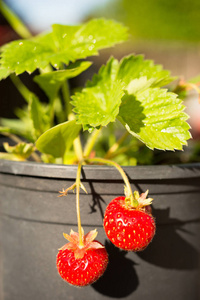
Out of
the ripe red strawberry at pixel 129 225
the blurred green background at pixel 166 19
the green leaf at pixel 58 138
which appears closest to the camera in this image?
the ripe red strawberry at pixel 129 225

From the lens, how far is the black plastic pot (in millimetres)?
Answer: 646

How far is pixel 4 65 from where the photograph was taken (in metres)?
0.64

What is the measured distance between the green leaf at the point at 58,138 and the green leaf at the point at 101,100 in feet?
0.11

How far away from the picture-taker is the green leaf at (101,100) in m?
0.58

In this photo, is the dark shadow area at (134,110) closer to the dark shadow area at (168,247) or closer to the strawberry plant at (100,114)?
the strawberry plant at (100,114)

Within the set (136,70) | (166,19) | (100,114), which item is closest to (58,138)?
(100,114)

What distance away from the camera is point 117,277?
0.69m

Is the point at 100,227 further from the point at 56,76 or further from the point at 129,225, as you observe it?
the point at 56,76

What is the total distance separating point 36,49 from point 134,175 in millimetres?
309

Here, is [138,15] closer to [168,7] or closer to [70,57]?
[168,7]

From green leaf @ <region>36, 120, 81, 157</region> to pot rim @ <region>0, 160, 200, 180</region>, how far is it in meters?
0.04

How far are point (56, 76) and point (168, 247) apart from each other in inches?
16.1

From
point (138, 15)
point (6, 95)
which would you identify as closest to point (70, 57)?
point (6, 95)

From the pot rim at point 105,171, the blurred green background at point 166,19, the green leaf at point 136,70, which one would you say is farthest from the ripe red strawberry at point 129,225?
the blurred green background at point 166,19
